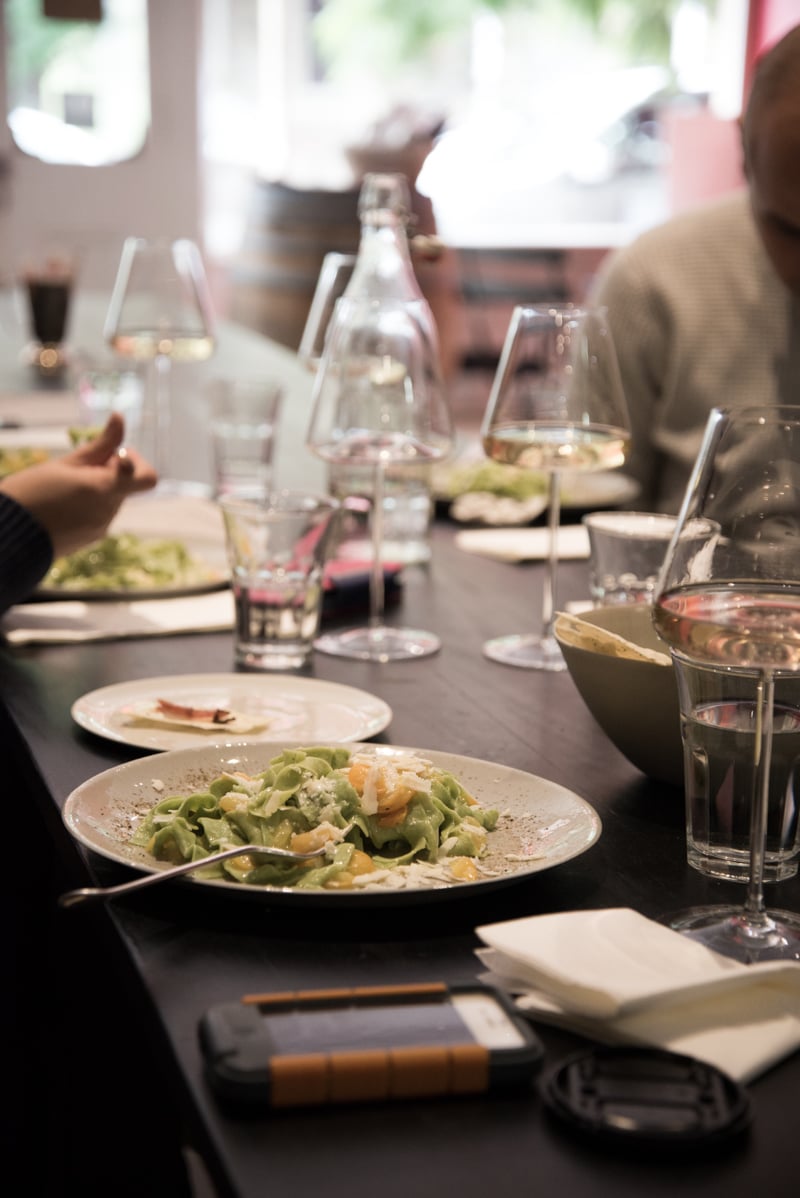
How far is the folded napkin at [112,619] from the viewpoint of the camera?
4.25 ft

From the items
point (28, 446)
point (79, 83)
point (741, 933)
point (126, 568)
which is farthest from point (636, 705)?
point (79, 83)

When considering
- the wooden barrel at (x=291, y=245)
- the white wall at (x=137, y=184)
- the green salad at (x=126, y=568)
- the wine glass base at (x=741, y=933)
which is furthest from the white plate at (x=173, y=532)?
the white wall at (x=137, y=184)

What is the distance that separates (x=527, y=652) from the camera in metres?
1.29

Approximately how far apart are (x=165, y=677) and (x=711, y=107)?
808 cm

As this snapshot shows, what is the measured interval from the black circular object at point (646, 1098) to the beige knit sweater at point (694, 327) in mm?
1891

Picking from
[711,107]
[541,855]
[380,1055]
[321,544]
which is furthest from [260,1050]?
[711,107]

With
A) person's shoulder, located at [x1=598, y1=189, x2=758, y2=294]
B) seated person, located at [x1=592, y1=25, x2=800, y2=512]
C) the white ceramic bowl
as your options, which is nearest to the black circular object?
the white ceramic bowl

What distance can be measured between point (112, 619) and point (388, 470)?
46 cm

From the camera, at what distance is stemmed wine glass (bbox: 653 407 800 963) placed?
2.31 ft

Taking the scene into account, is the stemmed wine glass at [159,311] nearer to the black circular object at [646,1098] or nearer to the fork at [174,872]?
the fork at [174,872]

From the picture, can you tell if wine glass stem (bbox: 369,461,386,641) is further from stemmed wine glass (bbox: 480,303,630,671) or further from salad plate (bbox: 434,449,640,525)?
salad plate (bbox: 434,449,640,525)

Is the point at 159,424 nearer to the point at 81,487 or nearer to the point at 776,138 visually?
the point at 81,487

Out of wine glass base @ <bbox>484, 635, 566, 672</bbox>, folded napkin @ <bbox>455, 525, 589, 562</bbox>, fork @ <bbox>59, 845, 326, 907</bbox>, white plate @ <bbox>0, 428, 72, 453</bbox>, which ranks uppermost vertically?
white plate @ <bbox>0, 428, 72, 453</bbox>

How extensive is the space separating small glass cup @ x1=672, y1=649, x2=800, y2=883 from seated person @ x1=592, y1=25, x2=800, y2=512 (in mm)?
1588
